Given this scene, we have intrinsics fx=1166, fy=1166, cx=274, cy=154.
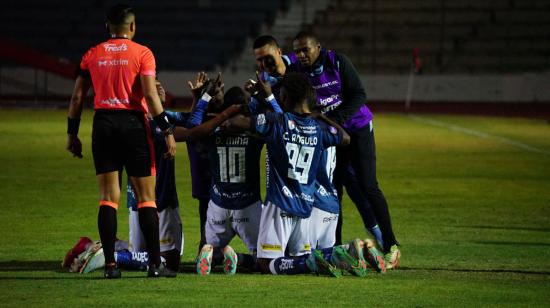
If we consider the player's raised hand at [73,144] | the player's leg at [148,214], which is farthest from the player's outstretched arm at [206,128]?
the player's raised hand at [73,144]

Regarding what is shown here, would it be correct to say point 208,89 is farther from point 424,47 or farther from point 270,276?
point 424,47

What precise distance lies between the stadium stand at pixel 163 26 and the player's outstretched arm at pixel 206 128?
31919mm

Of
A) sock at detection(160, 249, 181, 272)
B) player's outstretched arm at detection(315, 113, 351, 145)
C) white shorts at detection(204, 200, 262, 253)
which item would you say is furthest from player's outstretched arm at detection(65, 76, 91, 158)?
player's outstretched arm at detection(315, 113, 351, 145)

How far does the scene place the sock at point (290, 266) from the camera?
8852 millimetres

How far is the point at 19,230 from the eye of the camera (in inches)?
457

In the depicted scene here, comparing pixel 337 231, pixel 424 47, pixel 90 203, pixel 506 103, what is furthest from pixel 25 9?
pixel 337 231

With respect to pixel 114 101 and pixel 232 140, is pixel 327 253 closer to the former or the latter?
pixel 232 140

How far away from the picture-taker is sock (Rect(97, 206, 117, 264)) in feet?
27.8

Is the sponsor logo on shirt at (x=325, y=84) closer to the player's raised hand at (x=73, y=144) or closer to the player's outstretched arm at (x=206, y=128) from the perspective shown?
the player's outstretched arm at (x=206, y=128)

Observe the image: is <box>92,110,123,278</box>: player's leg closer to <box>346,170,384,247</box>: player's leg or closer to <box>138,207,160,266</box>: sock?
<box>138,207,160,266</box>: sock

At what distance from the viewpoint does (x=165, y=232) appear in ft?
30.9

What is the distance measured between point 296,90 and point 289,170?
24.3 inches

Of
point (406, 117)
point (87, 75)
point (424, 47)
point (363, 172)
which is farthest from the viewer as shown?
point (424, 47)

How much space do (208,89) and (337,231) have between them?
74.7 inches
